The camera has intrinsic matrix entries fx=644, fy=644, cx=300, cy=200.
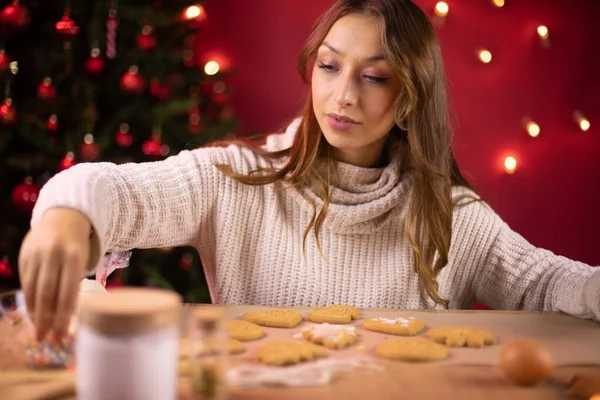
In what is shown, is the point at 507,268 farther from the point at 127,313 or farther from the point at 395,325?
the point at 127,313

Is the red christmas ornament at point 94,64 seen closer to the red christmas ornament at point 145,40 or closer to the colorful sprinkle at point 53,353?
the red christmas ornament at point 145,40

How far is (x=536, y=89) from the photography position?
2457mm

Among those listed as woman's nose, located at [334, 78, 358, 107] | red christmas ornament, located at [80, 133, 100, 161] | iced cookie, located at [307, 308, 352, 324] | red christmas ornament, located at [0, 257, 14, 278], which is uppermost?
woman's nose, located at [334, 78, 358, 107]

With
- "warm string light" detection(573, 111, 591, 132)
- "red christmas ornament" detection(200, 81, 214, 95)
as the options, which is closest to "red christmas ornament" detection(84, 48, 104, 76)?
"red christmas ornament" detection(200, 81, 214, 95)

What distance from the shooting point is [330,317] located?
107 centimetres

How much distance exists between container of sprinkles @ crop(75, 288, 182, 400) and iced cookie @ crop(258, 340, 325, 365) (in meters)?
0.26

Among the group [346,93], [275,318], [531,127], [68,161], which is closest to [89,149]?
[68,161]

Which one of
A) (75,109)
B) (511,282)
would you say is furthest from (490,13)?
(75,109)

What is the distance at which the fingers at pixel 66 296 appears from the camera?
766 millimetres

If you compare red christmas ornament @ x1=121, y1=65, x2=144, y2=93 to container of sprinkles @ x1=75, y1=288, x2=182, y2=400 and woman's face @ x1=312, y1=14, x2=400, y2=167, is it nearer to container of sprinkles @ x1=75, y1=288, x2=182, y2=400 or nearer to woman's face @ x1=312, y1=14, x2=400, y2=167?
woman's face @ x1=312, y1=14, x2=400, y2=167

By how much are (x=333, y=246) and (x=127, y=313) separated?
0.96 meters

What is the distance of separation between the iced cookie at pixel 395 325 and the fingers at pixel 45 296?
0.49 metres

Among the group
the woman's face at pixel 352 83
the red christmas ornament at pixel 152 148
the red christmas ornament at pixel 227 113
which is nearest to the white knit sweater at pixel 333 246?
the woman's face at pixel 352 83

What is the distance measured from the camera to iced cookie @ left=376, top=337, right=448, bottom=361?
88 cm
